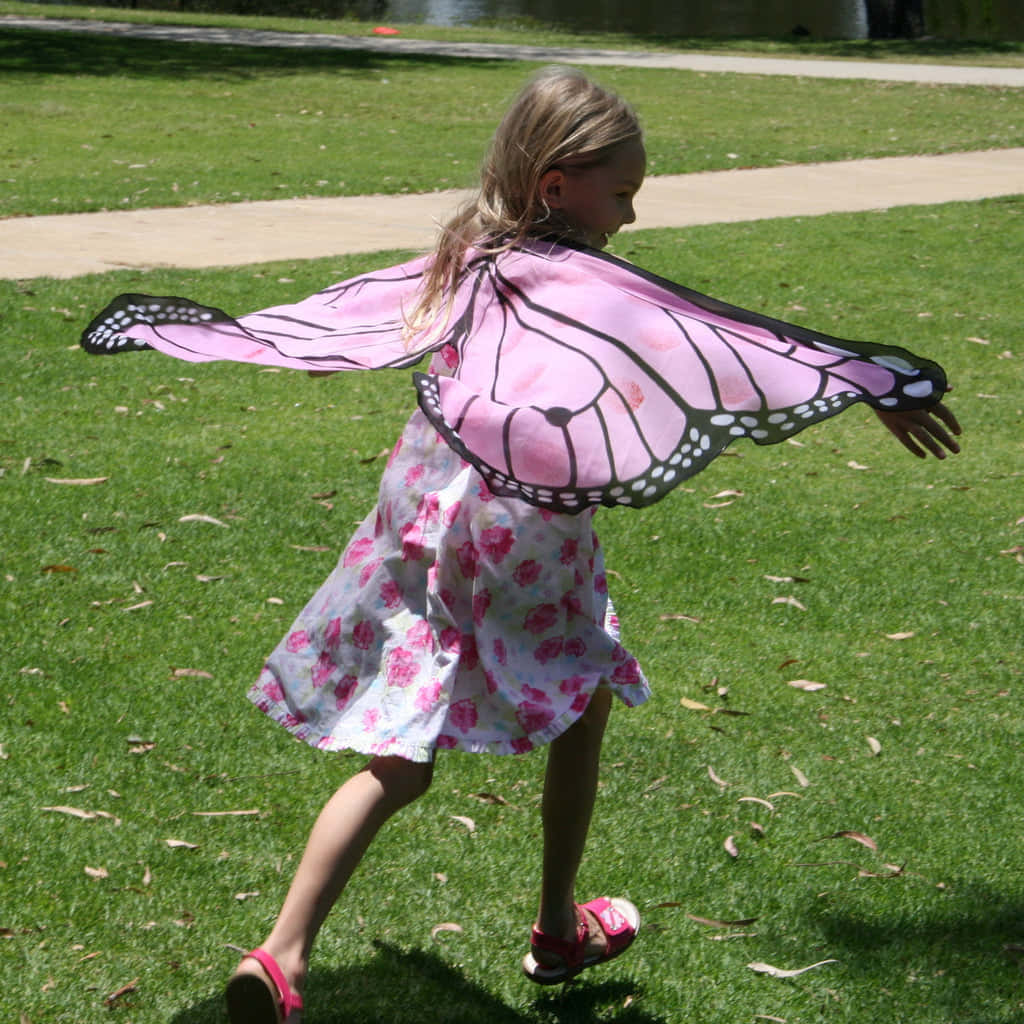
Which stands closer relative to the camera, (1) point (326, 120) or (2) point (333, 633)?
(2) point (333, 633)

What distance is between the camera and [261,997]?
2543 mm

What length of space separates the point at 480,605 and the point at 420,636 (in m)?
0.13

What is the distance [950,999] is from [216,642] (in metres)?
2.42

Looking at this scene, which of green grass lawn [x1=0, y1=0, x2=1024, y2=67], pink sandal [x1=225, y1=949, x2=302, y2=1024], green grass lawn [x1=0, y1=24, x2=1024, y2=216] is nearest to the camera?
pink sandal [x1=225, y1=949, x2=302, y2=1024]

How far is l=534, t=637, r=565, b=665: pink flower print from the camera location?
2.68 meters

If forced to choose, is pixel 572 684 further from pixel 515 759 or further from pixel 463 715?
pixel 515 759

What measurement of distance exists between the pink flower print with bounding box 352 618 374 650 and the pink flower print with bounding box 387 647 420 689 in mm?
60

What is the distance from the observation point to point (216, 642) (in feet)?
15.3

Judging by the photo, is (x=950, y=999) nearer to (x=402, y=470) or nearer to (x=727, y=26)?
(x=402, y=470)

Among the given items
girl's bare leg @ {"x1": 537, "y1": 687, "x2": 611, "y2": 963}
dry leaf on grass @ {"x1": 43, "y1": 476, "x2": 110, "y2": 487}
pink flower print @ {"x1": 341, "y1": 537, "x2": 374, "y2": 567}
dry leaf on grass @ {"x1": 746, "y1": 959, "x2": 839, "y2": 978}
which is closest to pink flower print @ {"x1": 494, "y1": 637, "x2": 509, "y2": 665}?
girl's bare leg @ {"x1": 537, "y1": 687, "x2": 611, "y2": 963}

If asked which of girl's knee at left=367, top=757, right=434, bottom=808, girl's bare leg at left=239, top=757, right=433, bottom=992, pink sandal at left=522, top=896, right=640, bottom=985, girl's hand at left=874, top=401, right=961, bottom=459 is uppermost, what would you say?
girl's hand at left=874, top=401, right=961, bottom=459

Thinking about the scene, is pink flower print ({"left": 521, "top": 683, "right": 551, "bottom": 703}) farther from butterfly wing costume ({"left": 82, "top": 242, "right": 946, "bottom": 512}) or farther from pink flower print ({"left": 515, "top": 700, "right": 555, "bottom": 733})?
butterfly wing costume ({"left": 82, "top": 242, "right": 946, "bottom": 512})

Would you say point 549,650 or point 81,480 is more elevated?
point 549,650

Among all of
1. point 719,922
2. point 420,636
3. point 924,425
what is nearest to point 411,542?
point 420,636
